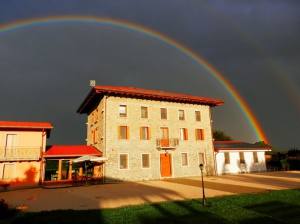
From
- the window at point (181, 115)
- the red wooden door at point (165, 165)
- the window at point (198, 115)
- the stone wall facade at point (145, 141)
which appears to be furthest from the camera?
the window at point (198, 115)

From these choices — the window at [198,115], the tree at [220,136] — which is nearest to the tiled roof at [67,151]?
the window at [198,115]

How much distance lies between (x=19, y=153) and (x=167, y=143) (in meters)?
14.2

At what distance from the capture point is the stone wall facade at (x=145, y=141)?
71.9 ft

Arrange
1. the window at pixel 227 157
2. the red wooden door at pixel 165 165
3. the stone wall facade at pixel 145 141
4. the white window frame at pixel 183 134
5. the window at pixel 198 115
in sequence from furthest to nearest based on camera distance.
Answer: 1. the window at pixel 227 157
2. the window at pixel 198 115
3. the white window frame at pixel 183 134
4. the red wooden door at pixel 165 165
5. the stone wall facade at pixel 145 141

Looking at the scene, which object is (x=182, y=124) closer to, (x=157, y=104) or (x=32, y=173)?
(x=157, y=104)

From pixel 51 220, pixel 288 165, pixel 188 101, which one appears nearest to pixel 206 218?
pixel 51 220

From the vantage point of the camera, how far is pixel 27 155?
63.7ft

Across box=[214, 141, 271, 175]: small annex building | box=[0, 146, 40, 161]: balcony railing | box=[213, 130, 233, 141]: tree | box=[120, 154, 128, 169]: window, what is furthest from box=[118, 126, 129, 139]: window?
box=[213, 130, 233, 141]: tree

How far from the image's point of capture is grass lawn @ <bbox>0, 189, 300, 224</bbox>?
7.71 metres

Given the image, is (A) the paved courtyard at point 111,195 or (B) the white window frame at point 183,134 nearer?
(A) the paved courtyard at point 111,195

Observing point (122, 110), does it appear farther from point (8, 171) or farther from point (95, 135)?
point (8, 171)

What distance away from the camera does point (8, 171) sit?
740 inches

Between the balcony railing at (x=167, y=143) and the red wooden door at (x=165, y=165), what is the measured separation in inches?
39.9

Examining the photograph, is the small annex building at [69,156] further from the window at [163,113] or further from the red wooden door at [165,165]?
the window at [163,113]
